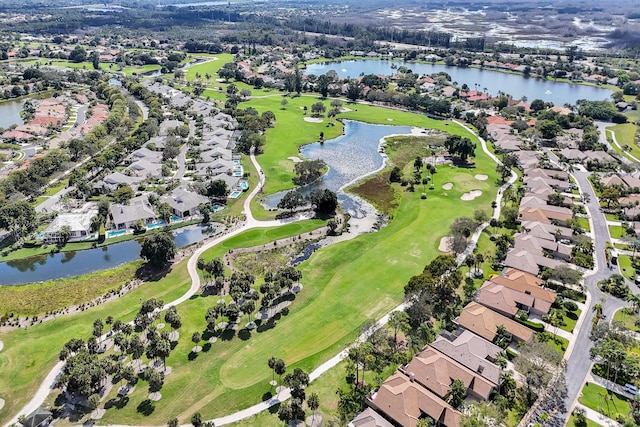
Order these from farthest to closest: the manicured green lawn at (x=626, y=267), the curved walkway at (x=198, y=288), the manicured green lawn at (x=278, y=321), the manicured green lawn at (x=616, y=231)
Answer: the manicured green lawn at (x=616, y=231) → the manicured green lawn at (x=626, y=267) → the manicured green lawn at (x=278, y=321) → the curved walkway at (x=198, y=288)

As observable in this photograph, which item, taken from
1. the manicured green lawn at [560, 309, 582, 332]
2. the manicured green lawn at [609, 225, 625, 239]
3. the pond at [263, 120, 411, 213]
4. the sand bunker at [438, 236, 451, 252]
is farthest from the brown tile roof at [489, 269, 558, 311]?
the pond at [263, 120, 411, 213]

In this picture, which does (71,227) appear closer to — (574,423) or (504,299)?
(504,299)

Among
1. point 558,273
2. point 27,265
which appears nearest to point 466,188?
point 558,273

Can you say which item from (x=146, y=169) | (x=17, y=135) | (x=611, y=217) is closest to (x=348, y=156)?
Result: (x=146, y=169)

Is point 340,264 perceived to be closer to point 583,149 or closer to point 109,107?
point 583,149

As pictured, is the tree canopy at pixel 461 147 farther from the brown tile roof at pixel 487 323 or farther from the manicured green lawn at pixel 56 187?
the manicured green lawn at pixel 56 187

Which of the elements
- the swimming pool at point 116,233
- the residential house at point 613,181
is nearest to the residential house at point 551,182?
the residential house at point 613,181
